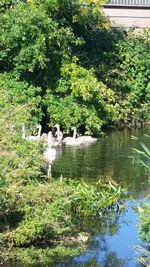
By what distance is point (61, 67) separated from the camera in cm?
2028

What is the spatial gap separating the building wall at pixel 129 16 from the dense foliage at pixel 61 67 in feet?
8.05

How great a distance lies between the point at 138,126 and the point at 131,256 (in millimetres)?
13387

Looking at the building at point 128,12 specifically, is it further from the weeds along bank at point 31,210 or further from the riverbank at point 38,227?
the riverbank at point 38,227

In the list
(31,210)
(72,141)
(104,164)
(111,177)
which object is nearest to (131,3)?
(72,141)

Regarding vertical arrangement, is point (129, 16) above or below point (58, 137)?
above

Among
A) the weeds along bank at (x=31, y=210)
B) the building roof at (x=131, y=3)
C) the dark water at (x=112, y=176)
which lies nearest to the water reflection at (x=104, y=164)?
the dark water at (x=112, y=176)

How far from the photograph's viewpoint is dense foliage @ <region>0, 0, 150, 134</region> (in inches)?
759

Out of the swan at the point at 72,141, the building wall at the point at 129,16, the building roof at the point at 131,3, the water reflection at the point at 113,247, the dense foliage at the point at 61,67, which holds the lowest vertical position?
the water reflection at the point at 113,247

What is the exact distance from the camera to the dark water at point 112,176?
9297mm

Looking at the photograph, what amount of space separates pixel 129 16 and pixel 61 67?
571 centimetres

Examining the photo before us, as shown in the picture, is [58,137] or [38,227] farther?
[58,137]

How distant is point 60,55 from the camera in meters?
20.3

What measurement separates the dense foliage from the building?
2.45 meters

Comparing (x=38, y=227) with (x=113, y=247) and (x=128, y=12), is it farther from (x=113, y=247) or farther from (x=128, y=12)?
(x=128, y=12)
